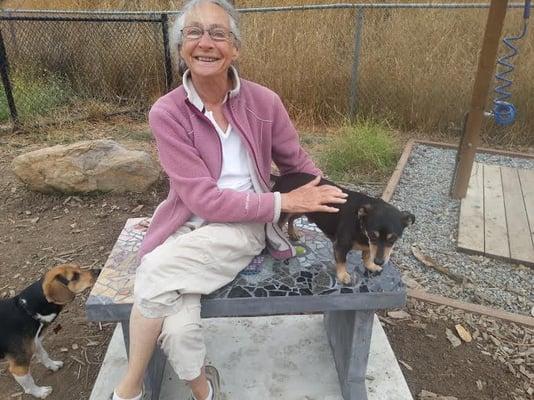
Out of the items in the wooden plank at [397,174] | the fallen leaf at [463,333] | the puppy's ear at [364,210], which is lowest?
the fallen leaf at [463,333]

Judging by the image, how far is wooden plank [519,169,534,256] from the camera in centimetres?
404

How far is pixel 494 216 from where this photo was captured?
4.09m

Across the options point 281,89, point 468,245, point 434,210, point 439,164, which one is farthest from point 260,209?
point 281,89

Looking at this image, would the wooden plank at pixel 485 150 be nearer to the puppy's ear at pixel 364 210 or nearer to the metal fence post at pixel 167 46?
the metal fence post at pixel 167 46

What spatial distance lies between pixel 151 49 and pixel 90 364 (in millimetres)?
5758

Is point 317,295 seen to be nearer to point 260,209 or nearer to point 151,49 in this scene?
point 260,209

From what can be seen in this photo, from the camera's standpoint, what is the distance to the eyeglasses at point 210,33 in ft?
6.42

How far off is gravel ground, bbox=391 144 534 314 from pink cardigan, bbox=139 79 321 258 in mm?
1566

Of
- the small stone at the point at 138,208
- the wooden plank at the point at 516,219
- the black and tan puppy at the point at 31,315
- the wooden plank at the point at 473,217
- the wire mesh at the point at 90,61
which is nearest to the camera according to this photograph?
the black and tan puppy at the point at 31,315

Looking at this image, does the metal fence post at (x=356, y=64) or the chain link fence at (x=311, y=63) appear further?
the chain link fence at (x=311, y=63)

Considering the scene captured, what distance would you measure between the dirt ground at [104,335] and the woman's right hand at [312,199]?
4.12ft

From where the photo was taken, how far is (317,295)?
201cm

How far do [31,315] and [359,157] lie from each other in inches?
139

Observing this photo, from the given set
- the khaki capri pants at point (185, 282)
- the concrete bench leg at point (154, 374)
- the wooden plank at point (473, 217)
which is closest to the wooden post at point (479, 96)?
the wooden plank at point (473, 217)
